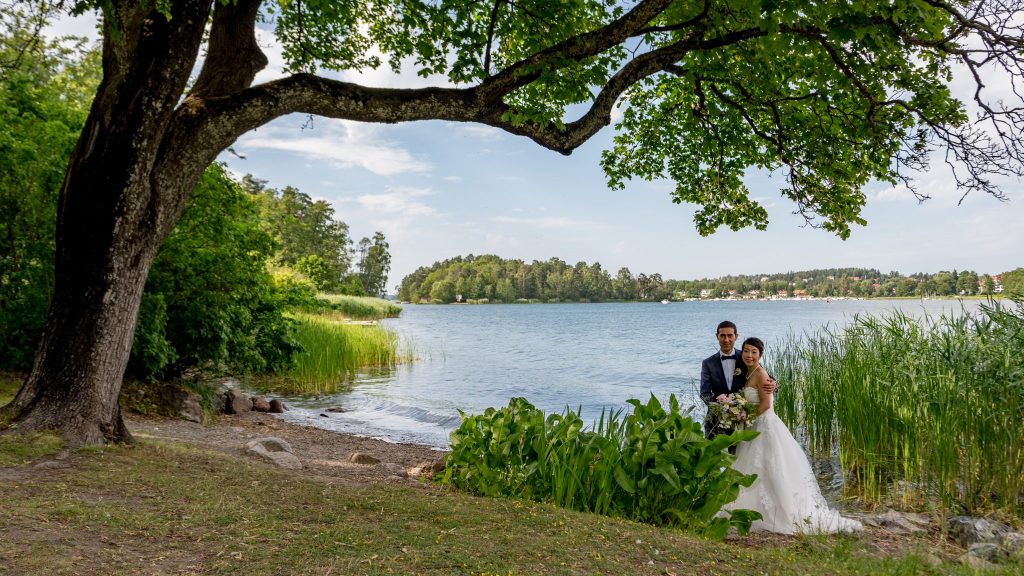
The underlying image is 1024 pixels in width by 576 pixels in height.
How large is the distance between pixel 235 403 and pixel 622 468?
10002mm

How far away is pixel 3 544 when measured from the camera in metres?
3.49

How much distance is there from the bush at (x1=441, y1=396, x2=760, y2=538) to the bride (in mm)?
1412

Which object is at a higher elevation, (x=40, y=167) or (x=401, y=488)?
(x=40, y=167)

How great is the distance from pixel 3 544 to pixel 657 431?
4.27 m

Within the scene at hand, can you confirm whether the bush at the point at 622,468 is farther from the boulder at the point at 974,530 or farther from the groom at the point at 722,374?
the boulder at the point at 974,530

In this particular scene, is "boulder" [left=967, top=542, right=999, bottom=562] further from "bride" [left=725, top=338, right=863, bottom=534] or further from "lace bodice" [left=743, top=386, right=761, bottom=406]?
"lace bodice" [left=743, top=386, right=761, bottom=406]

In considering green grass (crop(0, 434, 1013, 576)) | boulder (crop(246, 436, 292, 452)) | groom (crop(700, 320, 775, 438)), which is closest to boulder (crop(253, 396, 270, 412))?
boulder (crop(246, 436, 292, 452))

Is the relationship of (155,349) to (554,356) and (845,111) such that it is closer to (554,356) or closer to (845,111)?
(845,111)

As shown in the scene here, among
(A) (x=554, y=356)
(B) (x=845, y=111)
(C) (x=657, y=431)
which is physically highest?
(B) (x=845, y=111)

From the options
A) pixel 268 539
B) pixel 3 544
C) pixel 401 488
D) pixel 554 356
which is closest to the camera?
pixel 3 544

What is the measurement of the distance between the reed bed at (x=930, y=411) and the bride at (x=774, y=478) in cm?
164

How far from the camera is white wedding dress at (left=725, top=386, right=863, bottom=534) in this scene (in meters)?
6.03

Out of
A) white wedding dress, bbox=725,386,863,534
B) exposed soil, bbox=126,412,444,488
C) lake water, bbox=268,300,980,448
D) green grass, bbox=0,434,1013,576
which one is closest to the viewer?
→ green grass, bbox=0,434,1013,576

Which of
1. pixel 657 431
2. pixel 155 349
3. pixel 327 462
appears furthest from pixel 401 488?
pixel 155 349
